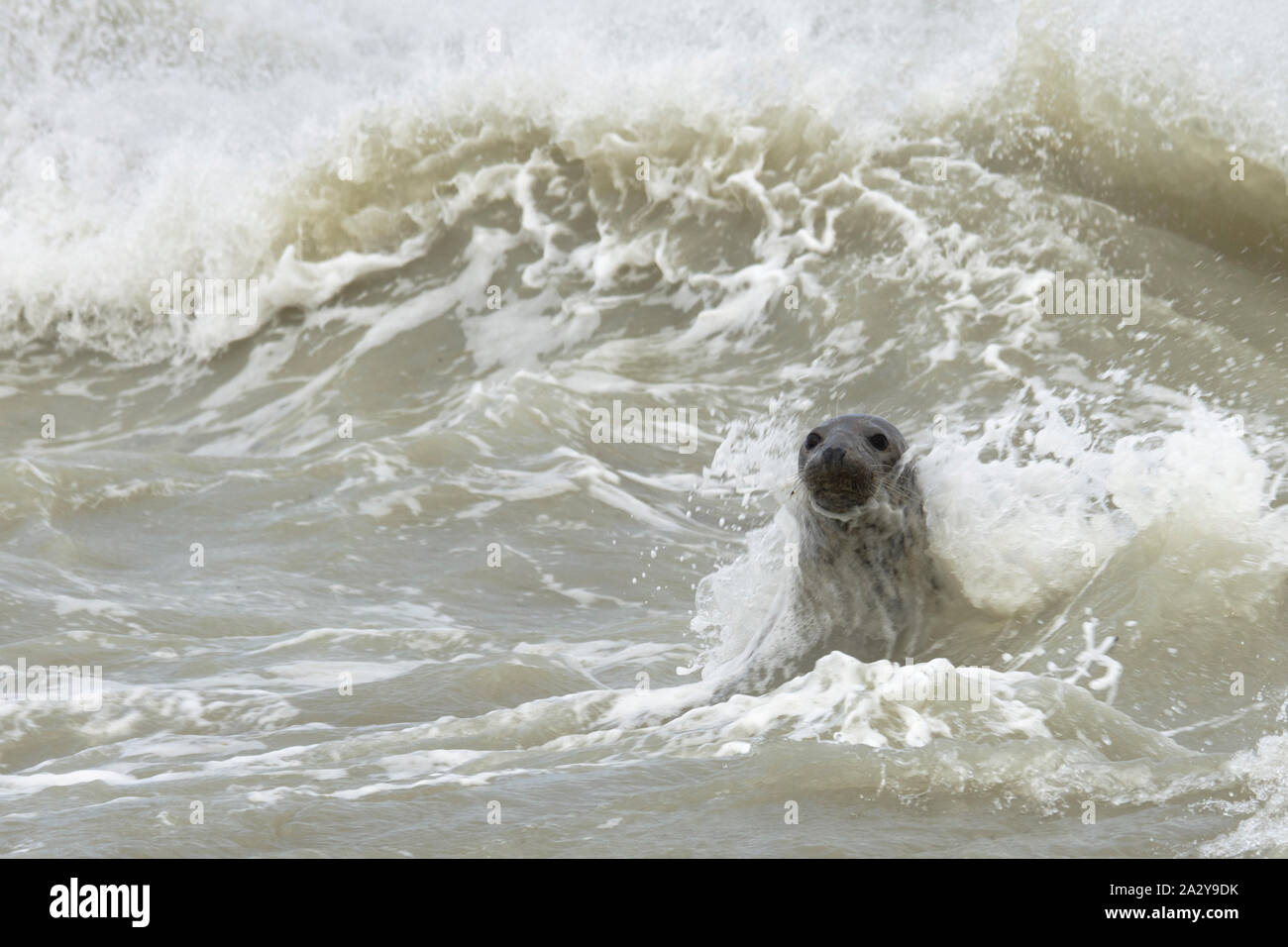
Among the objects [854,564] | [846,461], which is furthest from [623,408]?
[846,461]

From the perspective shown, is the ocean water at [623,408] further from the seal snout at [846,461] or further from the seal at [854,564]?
the seal snout at [846,461]

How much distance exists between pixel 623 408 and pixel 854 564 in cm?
476

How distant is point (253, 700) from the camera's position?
5598mm

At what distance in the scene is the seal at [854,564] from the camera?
17.3ft

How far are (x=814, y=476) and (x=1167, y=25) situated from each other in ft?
24.0

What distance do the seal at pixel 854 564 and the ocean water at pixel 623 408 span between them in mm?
146

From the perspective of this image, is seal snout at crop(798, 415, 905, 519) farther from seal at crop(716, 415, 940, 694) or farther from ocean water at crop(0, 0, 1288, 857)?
ocean water at crop(0, 0, 1288, 857)

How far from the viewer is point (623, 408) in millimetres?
10039

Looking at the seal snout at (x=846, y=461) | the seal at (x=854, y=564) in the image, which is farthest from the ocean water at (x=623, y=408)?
the seal snout at (x=846, y=461)

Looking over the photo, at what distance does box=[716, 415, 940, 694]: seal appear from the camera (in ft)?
17.3

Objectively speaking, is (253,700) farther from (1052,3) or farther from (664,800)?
(1052,3)

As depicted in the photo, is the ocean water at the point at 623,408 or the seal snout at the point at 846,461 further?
the seal snout at the point at 846,461

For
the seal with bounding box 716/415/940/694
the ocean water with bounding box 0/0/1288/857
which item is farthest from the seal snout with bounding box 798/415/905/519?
the ocean water with bounding box 0/0/1288/857

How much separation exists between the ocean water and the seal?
0.48 ft
